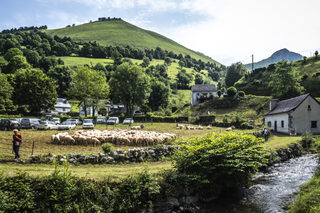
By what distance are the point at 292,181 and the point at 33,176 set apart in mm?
18907

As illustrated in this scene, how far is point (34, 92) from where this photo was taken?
64000mm

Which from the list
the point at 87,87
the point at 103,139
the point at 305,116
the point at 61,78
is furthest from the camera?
the point at 61,78

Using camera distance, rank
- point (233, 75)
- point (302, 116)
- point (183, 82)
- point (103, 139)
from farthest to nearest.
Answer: point (183, 82), point (233, 75), point (302, 116), point (103, 139)

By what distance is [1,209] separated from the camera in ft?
30.8

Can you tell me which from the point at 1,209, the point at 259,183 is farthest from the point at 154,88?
the point at 1,209

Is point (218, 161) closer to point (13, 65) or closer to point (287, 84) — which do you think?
point (287, 84)

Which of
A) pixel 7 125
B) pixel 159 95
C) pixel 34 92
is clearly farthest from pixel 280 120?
pixel 34 92

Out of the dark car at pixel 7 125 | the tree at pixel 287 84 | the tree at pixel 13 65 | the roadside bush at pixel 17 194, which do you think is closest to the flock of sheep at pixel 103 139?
the roadside bush at pixel 17 194

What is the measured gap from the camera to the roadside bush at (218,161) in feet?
47.0

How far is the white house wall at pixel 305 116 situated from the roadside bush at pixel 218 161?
30522 millimetres

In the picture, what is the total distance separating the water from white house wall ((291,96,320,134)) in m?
18.5

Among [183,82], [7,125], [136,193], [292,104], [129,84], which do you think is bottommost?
[136,193]

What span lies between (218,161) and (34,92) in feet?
208

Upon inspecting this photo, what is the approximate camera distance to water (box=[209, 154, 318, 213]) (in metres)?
13.8
